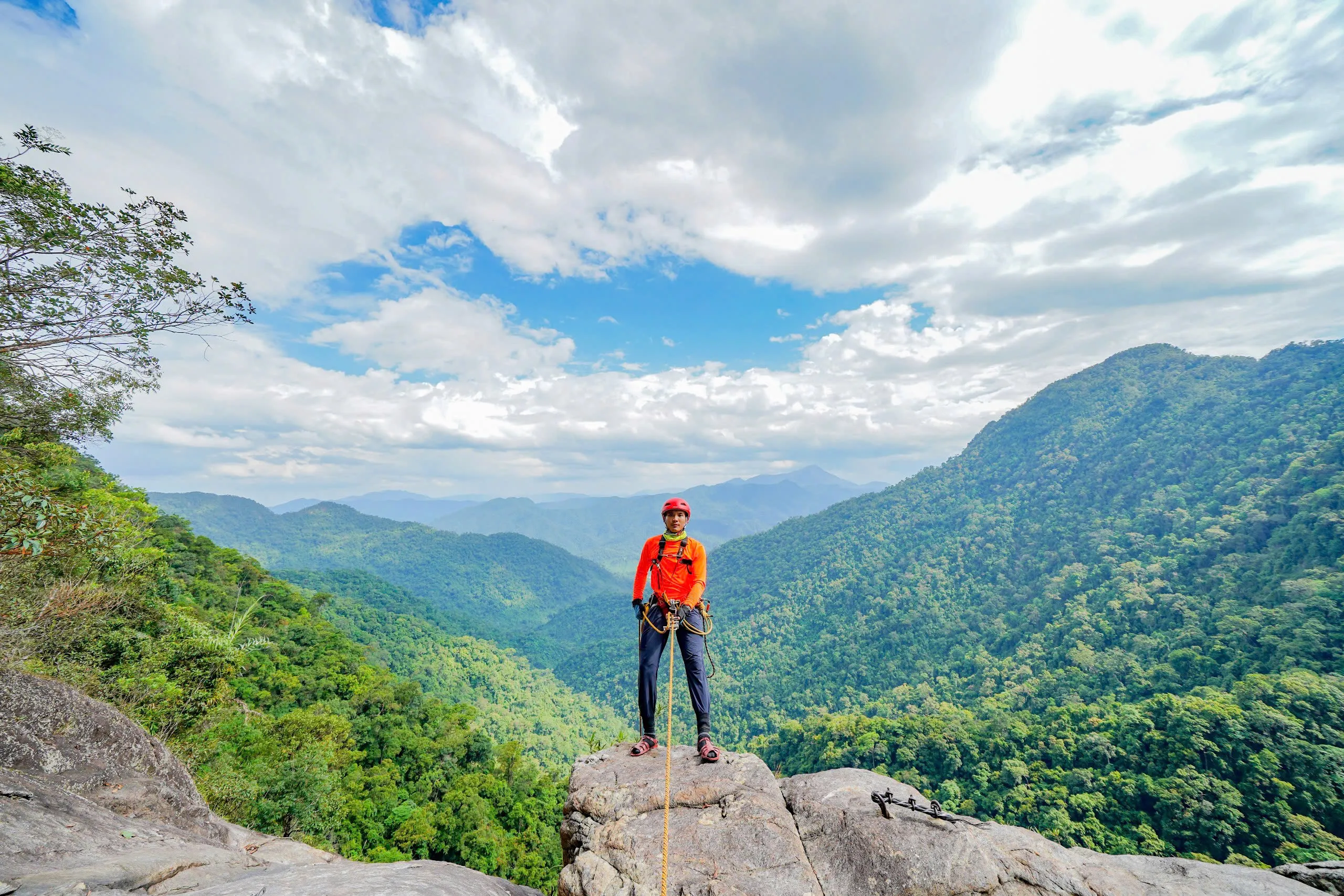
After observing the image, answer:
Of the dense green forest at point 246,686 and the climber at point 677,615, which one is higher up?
the climber at point 677,615

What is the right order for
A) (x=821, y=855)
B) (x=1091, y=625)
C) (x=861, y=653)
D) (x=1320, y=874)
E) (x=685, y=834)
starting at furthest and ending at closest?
(x=861, y=653) < (x=1091, y=625) < (x=685, y=834) < (x=821, y=855) < (x=1320, y=874)

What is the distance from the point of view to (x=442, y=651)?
9875 centimetres

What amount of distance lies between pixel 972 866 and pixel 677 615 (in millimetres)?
3638

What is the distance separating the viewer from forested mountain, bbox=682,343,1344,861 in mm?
33062

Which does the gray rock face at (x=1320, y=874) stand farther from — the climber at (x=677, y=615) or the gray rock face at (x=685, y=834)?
the climber at (x=677, y=615)

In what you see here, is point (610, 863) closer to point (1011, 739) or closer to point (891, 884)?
point (891, 884)

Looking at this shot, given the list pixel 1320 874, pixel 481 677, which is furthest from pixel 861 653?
pixel 1320 874

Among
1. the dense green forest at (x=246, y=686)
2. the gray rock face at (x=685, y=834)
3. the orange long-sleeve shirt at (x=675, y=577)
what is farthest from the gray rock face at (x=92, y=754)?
the orange long-sleeve shirt at (x=675, y=577)

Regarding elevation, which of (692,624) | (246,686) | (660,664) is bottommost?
(246,686)

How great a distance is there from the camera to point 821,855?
186 inches

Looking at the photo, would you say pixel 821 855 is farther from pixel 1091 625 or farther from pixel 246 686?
pixel 1091 625

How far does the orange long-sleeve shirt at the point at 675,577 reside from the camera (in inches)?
259

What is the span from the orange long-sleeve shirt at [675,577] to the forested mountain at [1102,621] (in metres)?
42.6

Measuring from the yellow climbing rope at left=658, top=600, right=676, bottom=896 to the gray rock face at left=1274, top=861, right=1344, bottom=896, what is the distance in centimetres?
555
